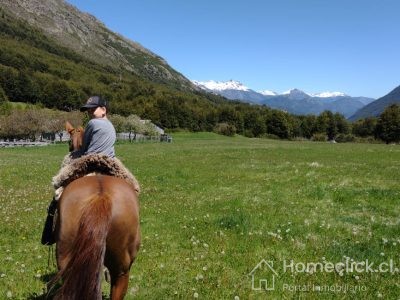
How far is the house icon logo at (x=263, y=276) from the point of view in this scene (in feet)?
28.8

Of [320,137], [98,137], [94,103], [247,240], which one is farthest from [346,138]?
[98,137]

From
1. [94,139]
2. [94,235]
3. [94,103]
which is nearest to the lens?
[94,235]

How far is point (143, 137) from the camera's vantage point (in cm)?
13238

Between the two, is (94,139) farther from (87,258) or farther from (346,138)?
(346,138)

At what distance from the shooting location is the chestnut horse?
18.9 ft

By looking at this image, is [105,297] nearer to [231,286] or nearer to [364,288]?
[231,286]

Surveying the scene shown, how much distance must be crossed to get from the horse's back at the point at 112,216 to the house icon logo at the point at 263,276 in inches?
128

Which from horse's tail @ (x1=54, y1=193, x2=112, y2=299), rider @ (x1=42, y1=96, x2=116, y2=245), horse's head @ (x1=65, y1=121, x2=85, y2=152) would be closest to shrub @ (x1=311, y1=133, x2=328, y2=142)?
horse's head @ (x1=65, y1=121, x2=85, y2=152)

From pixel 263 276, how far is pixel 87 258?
4.83m

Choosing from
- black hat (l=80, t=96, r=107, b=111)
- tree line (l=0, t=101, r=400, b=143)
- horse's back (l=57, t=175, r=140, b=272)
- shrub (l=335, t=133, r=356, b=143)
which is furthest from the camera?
shrub (l=335, t=133, r=356, b=143)

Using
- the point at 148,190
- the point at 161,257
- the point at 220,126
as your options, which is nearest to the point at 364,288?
the point at 161,257

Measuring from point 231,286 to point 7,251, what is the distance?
670 cm

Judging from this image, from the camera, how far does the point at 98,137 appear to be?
344 inches

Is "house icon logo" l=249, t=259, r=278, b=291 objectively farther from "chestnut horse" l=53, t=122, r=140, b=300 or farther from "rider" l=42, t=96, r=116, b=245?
"rider" l=42, t=96, r=116, b=245
